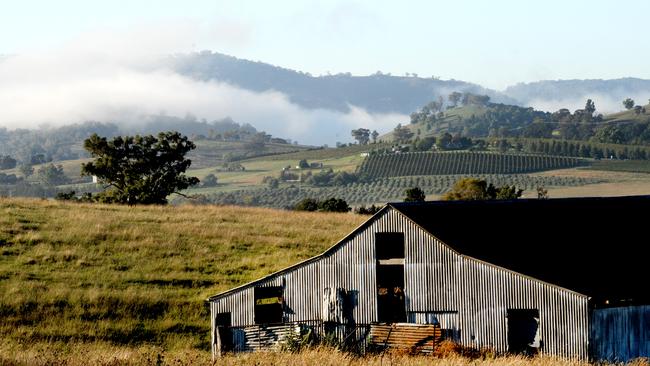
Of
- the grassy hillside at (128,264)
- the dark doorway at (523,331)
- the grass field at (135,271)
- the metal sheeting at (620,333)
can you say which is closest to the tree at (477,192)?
the grassy hillside at (128,264)

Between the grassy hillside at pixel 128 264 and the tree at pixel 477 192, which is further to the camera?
the tree at pixel 477 192

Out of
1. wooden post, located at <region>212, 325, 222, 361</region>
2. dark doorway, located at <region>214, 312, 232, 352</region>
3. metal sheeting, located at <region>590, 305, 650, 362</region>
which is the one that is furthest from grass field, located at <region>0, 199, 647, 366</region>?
metal sheeting, located at <region>590, 305, 650, 362</region>

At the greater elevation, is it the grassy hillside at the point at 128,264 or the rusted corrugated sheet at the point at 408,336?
the grassy hillside at the point at 128,264

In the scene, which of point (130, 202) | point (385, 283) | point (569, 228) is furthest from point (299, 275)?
point (130, 202)

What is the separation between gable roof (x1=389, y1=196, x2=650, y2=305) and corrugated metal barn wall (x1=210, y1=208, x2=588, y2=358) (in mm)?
654

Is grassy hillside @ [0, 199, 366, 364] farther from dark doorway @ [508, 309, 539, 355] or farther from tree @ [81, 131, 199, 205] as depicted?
tree @ [81, 131, 199, 205]

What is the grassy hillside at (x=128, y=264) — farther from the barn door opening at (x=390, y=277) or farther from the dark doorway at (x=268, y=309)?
the barn door opening at (x=390, y=277)

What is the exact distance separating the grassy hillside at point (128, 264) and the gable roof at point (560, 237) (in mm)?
9810

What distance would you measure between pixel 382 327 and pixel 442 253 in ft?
10.5

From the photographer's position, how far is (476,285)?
33.4 m

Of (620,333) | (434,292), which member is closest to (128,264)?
(434,292)

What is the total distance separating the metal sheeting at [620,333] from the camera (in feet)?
103

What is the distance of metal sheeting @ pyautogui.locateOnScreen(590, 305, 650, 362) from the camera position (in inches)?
1231

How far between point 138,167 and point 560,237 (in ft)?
160
